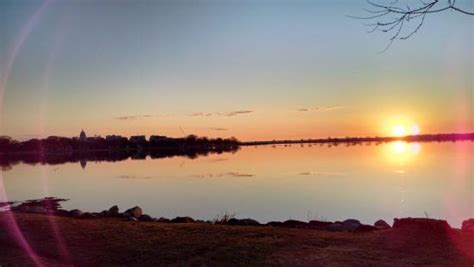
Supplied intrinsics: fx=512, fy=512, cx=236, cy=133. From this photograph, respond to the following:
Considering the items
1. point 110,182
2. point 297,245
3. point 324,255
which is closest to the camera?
point 324,255

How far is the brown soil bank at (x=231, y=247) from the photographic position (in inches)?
359

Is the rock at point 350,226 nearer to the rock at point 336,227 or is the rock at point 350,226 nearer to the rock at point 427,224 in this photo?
the rock at point 336,227

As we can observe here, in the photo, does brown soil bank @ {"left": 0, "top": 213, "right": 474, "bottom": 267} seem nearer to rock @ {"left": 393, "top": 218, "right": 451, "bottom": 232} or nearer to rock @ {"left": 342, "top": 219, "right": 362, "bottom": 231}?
rock @ {"left": 393, "top": 218, "right": 451, "bottom": 232}

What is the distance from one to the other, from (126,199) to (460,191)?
1998cm

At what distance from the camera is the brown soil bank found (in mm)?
9125

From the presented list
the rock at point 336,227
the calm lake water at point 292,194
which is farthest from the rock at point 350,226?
the calm lake water at point 292,194

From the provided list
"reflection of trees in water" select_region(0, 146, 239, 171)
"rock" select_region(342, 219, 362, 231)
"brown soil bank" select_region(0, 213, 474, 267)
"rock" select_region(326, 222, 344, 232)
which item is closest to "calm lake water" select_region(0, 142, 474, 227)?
"rock" select_region(342, 219, 362, 231)

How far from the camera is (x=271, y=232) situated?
11.5 metres

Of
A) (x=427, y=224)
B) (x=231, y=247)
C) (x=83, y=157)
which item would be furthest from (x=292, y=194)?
(x=83, y=157)

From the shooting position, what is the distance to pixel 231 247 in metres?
9.95

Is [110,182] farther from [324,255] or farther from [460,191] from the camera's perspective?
[324,255]

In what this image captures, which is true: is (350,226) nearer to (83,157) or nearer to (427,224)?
(427,224)

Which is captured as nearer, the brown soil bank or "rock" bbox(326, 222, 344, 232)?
the brown soil bank

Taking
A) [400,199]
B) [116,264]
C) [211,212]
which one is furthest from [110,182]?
[116,264]
